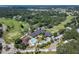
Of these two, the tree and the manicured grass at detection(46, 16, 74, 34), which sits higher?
the manicured grass at detection(46, 16, 74, 34)

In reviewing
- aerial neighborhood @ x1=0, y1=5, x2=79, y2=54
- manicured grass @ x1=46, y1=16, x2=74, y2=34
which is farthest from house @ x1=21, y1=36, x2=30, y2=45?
manicured grass @ x1=46, y1=16, x2=74, y2=34

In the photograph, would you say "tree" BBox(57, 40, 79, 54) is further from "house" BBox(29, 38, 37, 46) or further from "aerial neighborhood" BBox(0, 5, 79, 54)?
"house" BBox(29, 38, 37, 46)

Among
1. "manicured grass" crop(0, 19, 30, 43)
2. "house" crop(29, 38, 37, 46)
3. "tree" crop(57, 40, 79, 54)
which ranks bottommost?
"tree" crop(57, 40, 79, 54)

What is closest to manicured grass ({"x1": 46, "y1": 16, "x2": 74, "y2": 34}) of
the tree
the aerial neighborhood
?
the aerial neighborhood

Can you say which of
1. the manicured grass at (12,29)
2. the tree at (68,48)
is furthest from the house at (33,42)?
the tree at (68,48)

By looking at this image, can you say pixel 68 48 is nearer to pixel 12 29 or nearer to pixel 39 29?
pixel 39 29

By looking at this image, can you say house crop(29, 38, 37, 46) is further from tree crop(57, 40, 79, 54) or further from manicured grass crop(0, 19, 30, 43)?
tree crop(57, 40, 79, 54)

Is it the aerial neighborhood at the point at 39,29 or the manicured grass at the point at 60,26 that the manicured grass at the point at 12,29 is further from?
the manicured grass at the point at 60,26

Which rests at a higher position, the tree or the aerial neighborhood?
the aerial neighborhood

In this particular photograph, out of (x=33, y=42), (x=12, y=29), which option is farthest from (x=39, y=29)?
(x=12, y=29)
